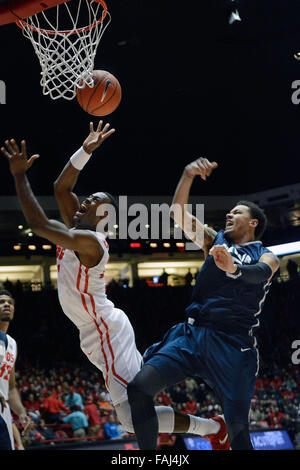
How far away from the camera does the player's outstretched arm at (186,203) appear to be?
404 centimetres

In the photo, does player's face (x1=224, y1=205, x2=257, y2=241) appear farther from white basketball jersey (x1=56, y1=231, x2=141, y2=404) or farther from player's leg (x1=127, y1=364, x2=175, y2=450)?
player's leg (x1=127, y1=364, x2=175, y2=450)

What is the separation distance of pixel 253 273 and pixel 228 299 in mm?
316

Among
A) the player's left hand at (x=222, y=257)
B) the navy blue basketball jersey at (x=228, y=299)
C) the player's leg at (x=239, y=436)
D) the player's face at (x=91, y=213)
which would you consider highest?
the player's face at (x=91, y=213)

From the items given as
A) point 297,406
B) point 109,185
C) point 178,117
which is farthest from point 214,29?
point 297,406

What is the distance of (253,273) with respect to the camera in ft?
11.6

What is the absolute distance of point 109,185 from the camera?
16.4m

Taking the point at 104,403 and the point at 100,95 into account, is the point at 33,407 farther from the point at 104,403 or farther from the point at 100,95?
the point at 100,95

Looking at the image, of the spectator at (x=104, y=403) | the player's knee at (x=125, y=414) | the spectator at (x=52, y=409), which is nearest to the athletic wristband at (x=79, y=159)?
the player's knee at (x=125, y=414)

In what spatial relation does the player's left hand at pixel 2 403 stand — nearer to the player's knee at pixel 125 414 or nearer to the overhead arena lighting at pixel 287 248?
the player's knee at pixel 125 414

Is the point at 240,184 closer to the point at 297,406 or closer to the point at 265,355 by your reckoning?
the point at 265,355

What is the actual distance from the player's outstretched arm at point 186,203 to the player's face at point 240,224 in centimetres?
18

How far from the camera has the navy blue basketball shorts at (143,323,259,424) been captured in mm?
3602

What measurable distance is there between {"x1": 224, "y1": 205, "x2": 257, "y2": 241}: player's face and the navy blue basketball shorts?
65 cm
